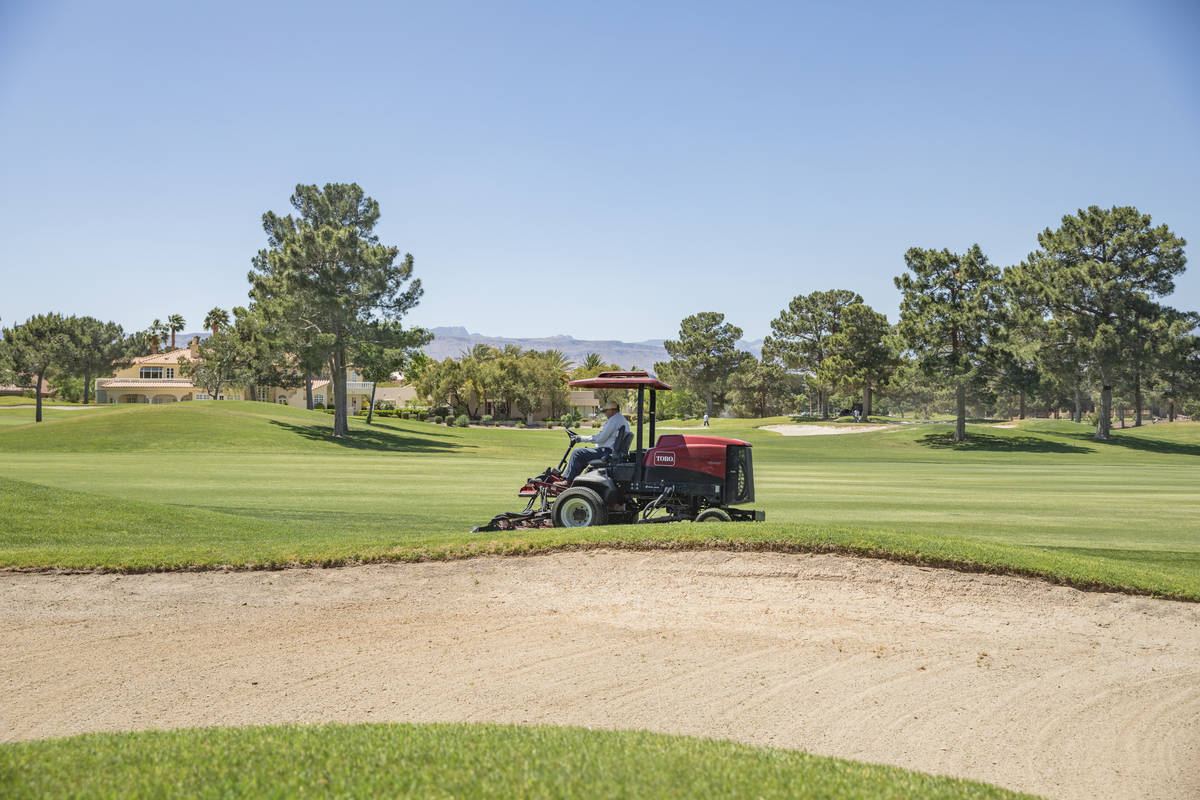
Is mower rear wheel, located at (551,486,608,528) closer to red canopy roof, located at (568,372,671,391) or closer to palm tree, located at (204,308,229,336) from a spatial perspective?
red canopy roof, located at (568,372,671,391)

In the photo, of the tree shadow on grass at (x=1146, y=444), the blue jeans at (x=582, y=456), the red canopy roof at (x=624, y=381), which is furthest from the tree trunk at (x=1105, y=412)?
the blue jeans at (x=582, y=456)

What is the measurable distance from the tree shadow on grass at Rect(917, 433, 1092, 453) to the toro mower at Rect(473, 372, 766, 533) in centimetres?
4434

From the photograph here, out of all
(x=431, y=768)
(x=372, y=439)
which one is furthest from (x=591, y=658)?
(x=372, y=439)

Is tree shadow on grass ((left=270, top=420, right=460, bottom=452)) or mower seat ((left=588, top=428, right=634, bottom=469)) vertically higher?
mower seat ((left=588, top=428, right=634, bottom=469))

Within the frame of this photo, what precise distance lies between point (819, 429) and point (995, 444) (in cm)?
1449

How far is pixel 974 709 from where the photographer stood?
21.7 ft

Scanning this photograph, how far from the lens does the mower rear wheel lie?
13.1 meters

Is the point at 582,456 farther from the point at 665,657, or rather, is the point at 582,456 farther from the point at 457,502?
the point at 457,502

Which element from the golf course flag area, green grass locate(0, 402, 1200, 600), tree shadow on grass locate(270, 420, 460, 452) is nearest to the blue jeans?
the golf course flag area

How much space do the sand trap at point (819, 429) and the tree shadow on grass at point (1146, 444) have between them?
1258 centimetres

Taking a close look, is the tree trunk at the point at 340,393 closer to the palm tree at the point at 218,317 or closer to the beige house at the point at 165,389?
the beige house at the point at 165,389

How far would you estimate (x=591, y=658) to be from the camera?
7512mm

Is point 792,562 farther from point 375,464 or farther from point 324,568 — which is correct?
point 375,464

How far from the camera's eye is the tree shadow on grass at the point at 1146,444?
175 feet
